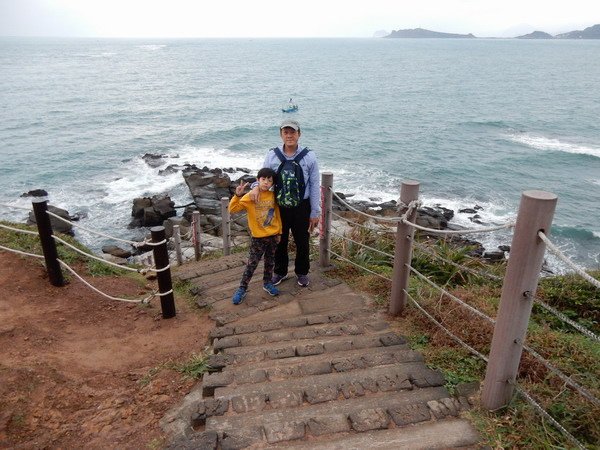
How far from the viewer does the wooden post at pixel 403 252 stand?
169 inches

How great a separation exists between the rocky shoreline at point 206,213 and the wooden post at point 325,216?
8817 millimetres

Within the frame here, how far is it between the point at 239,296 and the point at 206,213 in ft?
50.5

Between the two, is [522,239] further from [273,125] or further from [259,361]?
[273,125]

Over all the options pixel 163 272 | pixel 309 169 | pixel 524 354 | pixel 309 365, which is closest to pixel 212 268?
pixel 163 272

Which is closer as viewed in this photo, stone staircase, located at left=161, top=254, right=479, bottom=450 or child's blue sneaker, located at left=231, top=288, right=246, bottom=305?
stone staircase, located at left=161, top=254, right=479, bottom=450

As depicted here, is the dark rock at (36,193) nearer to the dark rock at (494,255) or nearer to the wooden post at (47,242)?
the wooden post at (47,242)

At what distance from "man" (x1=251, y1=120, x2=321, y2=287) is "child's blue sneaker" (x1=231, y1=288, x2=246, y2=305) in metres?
0.66

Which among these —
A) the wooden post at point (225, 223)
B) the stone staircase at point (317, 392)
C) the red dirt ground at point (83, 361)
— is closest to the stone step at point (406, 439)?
the stone staircase at point (317, 392)

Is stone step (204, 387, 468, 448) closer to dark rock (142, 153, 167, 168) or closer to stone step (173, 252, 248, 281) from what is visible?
stone step (173, 252, 248, 281)

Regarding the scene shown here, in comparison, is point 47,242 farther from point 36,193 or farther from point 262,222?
point 36,193

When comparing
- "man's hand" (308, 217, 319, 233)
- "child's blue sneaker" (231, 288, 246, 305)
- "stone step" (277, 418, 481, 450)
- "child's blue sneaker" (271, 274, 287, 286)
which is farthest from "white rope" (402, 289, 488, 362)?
"child's blue sneaker" (231, 288, 246, 305)

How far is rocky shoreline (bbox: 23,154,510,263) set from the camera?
16578 millimetres

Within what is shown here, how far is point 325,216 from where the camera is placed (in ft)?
19.8

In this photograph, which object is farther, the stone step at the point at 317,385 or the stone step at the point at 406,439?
the stone step at the point at 317,385
